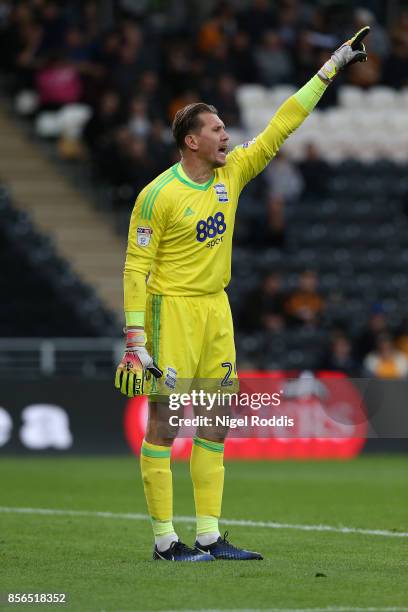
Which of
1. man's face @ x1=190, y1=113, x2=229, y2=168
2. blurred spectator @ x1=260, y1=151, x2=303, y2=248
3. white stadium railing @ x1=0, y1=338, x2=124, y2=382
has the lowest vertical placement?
man's face @ x1=190, y1=113, x2=229, y2=168

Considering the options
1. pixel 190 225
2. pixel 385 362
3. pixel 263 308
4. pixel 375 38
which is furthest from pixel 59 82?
pixel 190 225

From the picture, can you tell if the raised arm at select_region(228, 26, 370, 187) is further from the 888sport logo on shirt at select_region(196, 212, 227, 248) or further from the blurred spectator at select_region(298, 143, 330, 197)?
the blurred spectator at select_region(298, 143, 330, 197)

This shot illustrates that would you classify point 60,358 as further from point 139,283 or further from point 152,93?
point 139,283

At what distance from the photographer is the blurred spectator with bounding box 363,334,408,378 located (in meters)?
19.1

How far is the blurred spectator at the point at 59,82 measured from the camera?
22.2 metres

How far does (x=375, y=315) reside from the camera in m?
19.7

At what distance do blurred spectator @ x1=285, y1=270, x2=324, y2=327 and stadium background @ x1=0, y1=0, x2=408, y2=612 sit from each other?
3 centimetres

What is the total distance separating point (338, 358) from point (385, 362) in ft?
2.13

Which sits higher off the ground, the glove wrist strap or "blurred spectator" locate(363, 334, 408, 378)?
"blurred spectator" locate(363, 334, 408, 378)

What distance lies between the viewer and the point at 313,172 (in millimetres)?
23125

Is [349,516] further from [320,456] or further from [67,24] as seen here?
[67,24]

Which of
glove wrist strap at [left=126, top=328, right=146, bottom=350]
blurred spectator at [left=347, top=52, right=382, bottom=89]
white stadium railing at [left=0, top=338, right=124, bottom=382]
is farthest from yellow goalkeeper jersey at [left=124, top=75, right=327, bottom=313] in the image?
blurred spectator at [left=347, top=52, right=382, bottom=89]

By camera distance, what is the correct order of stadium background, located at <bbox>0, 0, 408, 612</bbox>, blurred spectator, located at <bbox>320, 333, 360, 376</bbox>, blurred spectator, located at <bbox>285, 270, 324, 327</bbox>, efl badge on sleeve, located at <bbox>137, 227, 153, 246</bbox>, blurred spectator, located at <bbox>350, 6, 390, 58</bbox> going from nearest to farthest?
efl badge on sleeve, located at <bbox>137, 227, 153, 246</bbox> < stadium background, located at <bbox>0, 0, 408, 612</bbox> < blurred spectator, located at <bbox>320, 333, 360, 376</bbox> < blurred spectator, located at <bbox>285, 270, 324, 327</bbox> < blurred spectator, located at <bbox>350, 6, 390, 58</bbox>

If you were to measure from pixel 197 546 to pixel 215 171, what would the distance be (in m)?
2.05
